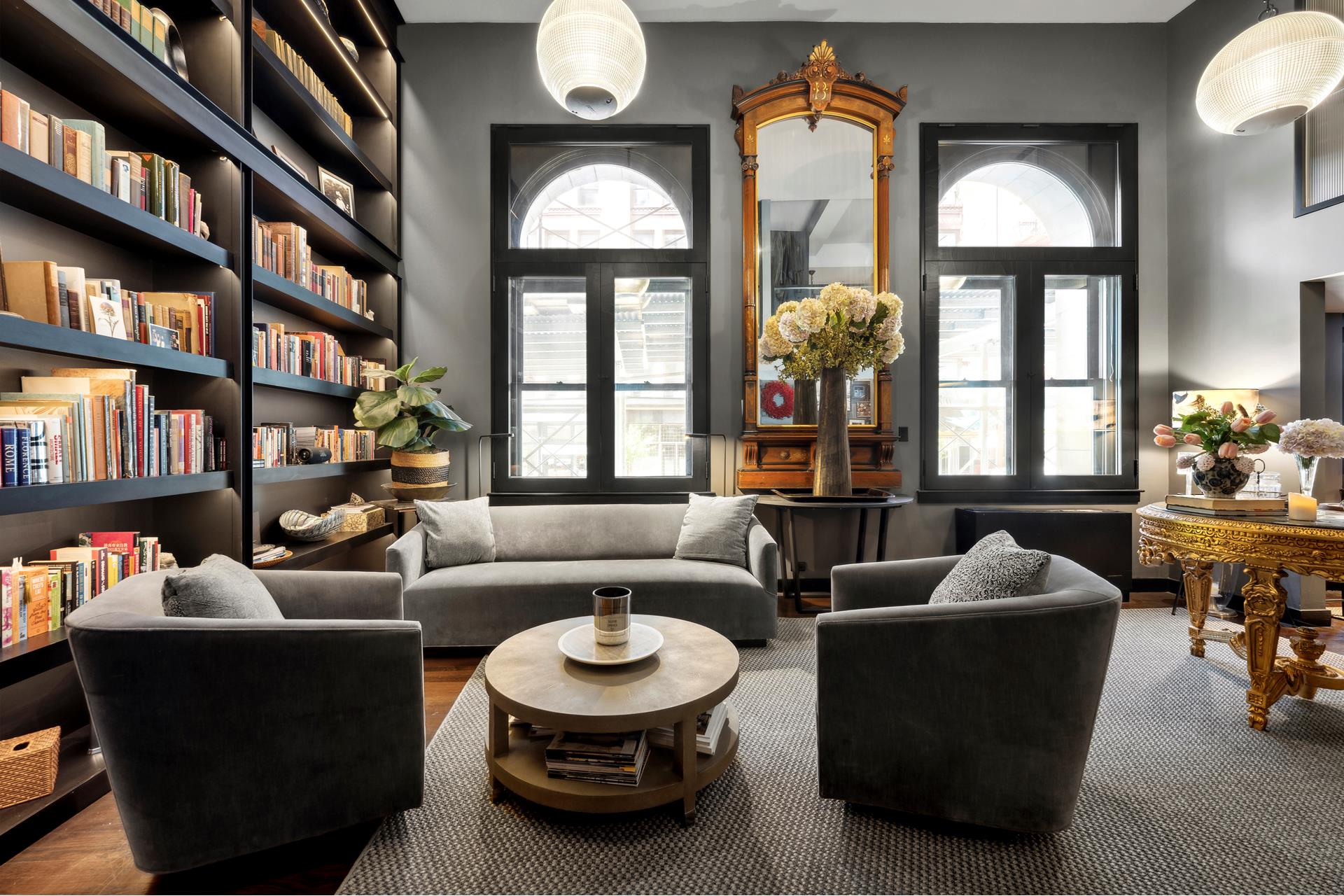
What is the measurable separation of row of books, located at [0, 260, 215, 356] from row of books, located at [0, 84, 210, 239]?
0.96ft

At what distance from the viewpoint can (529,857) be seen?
4.91ft

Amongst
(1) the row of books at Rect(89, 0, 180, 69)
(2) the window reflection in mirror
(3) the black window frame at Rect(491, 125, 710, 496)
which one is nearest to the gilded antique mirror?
(2) the window reflection in mirror

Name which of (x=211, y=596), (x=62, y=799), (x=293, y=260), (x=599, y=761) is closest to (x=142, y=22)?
(x=293, y=260)

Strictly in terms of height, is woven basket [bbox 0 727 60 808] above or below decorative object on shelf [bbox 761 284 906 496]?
below

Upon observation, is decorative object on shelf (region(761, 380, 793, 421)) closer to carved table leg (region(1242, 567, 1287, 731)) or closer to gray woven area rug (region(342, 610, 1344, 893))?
→ gray woven area rug (region(342, 610, 1344, 893))

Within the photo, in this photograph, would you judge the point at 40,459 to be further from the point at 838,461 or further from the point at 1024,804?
the point at 838,461

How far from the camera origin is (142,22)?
6.69 feet

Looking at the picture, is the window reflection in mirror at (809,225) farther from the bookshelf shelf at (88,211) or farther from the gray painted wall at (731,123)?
the bookshelf shelf at (88,211)

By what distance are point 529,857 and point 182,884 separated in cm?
84

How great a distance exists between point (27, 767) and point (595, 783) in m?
1.57

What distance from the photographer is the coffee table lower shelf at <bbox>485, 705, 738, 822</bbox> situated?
1524 millimetres

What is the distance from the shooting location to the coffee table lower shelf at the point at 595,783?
1.52m

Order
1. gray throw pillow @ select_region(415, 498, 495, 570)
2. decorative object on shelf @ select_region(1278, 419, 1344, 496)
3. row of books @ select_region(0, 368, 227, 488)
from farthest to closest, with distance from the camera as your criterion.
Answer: gray throw pillow @ select_region(415, 498, 495, 570) < decorative object on shelf @ select_region(1278, 419, 1344, 496) < row of books @ select_region(0, 368, 227, 488)

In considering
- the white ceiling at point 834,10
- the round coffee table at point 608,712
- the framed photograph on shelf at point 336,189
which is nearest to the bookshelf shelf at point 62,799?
the round coffee table at point 608,712
